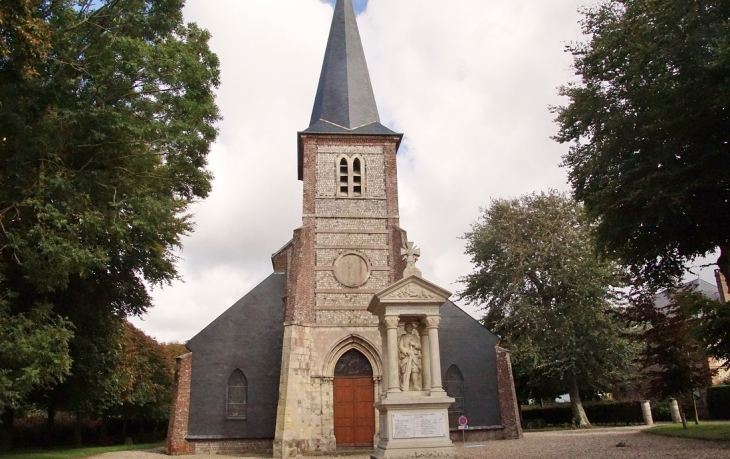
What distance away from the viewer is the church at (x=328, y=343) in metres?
20.5

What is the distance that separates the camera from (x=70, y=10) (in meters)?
12.3

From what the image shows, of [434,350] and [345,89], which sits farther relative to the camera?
[345,89]

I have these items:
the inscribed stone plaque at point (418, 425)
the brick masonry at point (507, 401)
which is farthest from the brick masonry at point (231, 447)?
the inscribed stone plaque at point (418, 425)

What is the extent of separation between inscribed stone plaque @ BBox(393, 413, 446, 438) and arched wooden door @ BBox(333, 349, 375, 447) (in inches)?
331

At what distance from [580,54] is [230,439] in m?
18.0

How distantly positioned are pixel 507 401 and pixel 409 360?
11275 mm

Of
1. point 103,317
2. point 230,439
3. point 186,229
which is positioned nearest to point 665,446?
point 230,439

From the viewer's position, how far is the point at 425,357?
13445 millimetres

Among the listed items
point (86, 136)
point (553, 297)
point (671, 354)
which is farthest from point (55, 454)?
point (553, 297)

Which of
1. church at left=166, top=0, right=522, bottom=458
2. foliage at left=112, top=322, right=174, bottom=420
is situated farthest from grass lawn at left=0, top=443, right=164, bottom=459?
foliage at left=112, top=322, right=174, bottom=420

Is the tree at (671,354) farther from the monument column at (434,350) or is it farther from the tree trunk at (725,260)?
the monument column at (434,350)

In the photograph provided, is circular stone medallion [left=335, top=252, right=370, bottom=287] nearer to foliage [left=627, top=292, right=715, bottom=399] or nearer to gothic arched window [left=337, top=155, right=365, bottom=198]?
gothic arched window [left=337, top=155, right=365, bottom=198]

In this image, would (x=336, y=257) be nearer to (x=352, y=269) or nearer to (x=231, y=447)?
(x=352, y=269)

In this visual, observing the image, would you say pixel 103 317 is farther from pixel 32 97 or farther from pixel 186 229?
pixel 32 97
